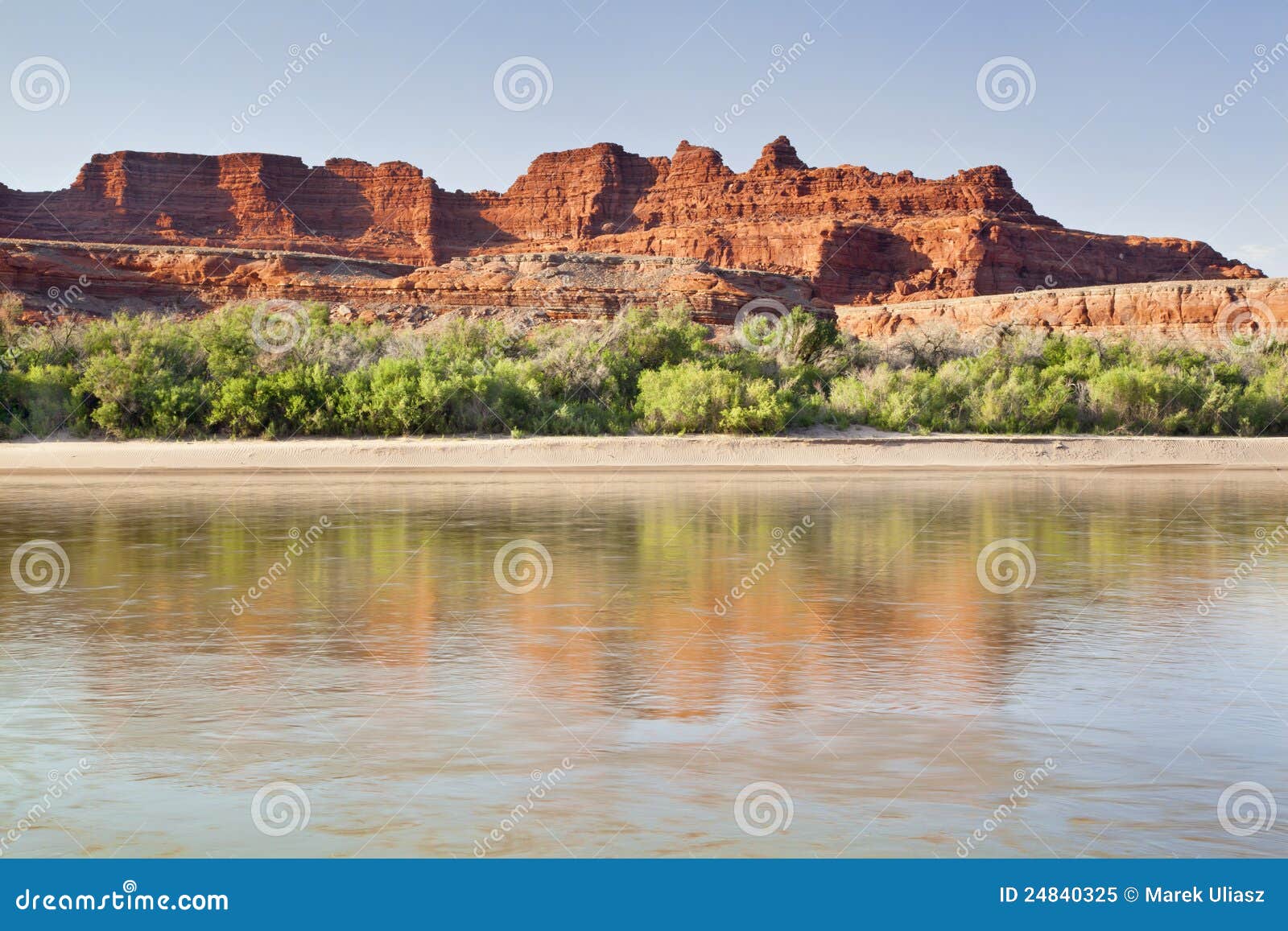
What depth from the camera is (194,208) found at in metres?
126

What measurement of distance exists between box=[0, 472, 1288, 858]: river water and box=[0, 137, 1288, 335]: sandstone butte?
5384 cm

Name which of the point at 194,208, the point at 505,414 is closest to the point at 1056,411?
the point at 505,414

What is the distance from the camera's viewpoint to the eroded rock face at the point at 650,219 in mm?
107375

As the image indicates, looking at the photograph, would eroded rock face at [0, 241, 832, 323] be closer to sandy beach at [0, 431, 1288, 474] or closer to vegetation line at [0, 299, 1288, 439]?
vegetation line at [0, 299, 1288, 439]

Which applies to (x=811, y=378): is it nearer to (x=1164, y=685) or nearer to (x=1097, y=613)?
(x=1097, y=613)

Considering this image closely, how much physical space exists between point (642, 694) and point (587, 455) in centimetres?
1705

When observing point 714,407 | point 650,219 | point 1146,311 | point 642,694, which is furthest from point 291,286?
point 642,694

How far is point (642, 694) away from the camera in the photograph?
6.20 meters

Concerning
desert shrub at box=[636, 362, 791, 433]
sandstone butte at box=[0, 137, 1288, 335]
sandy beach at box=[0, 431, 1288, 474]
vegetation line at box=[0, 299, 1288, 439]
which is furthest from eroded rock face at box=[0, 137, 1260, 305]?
sandy beach at box=[0, 431, 1288, 474]

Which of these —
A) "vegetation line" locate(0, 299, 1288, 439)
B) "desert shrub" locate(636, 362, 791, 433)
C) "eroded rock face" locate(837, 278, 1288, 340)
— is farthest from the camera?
"eroded rock face" locate(837, 278, 1288, 340)

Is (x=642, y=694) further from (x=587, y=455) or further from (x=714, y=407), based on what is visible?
(x=714, y=407)

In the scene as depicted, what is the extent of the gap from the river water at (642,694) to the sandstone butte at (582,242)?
177 feet

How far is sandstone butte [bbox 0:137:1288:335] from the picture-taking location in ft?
222

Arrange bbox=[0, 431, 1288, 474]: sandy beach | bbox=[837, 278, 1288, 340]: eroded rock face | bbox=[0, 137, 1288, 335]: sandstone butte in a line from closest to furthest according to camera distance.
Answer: bbox=[0, 431, 1288, 474]: sandy beach → bbox=[837, 278, 1288, 340]: eroded rock face → bbox=[0, 137, 1288, 335]: sandstone butte
